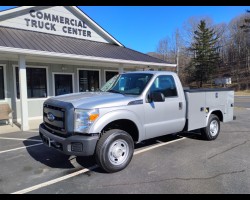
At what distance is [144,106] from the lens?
4.82m

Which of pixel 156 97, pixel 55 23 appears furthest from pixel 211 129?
pixel 55 23

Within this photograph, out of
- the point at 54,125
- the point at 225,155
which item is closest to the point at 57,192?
the point at 54,125

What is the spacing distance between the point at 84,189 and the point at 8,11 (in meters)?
9.75

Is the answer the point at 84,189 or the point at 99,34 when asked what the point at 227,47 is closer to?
the point at 99,34

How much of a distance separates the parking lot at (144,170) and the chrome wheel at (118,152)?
0.24 metres

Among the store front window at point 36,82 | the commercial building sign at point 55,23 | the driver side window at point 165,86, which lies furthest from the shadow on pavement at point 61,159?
the commercial building sign at point 55,23

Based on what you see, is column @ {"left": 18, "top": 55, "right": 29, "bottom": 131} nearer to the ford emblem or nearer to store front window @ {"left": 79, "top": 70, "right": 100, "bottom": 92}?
the ford emblem

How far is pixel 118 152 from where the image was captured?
443 centimetres

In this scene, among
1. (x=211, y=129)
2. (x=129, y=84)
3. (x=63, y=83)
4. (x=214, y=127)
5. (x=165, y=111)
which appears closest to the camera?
(x=165, y=111)

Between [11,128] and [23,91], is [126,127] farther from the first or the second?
[11,128]

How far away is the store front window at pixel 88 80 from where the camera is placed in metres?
13.5

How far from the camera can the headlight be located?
4004 millimetres

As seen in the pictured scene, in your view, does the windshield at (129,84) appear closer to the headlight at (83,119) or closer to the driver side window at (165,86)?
the driver side window at (165,86)

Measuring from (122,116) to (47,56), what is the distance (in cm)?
615
